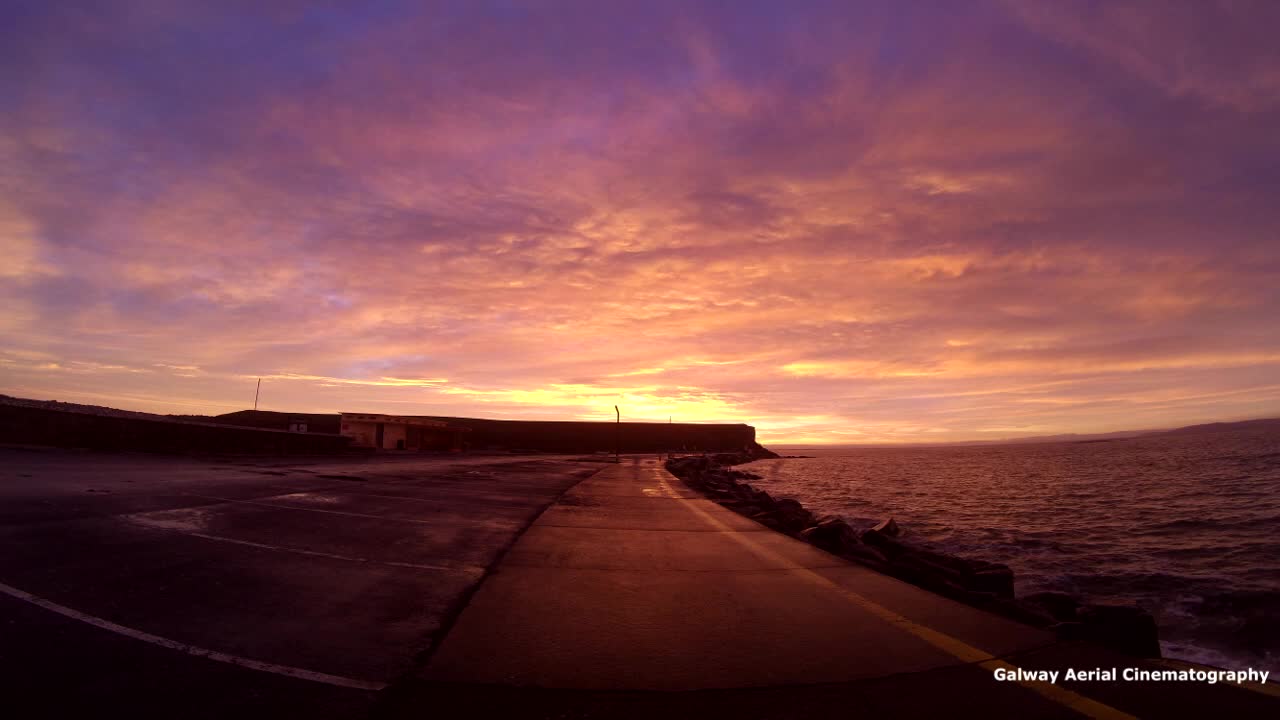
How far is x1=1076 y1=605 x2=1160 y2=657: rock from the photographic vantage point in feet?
17.7

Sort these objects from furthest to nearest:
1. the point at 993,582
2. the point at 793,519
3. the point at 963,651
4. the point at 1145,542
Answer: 1. the point at 1145,542
2. the point at 793,519
3. the point at 993,582
4. the point at 963,651

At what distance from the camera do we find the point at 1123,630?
5.45 meters

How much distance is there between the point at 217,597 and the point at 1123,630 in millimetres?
8005

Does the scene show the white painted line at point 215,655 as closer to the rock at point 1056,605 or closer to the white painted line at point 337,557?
the white painted line at point 337,557

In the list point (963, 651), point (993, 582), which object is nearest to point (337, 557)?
point (963, 651)

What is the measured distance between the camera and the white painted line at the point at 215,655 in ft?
12.8

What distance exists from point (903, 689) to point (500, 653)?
9.18ft

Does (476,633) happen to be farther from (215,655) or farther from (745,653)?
(745,653)

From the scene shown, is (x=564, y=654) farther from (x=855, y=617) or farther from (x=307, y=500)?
(x=307, y=500)

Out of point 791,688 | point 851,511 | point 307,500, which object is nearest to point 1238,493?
point 851,511

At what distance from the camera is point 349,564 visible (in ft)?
23.9

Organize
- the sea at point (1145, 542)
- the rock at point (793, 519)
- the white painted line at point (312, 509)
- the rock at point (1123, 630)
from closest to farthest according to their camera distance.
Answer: the rock at point (1123, 630)
the sea at point (1145, 542)
the white painted line at point (312, 509)
the rock at point (793, 519)

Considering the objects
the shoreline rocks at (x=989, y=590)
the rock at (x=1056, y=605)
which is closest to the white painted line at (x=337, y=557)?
the shoreline rocks at (x=989, y=590)

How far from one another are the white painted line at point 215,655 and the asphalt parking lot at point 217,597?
2 cm
